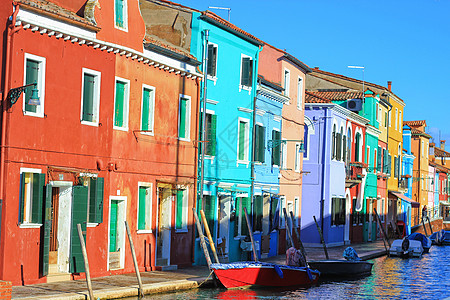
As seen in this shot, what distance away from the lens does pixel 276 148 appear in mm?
33531

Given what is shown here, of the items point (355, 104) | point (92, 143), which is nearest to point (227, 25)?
point (92, 143)

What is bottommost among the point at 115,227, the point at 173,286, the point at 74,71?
the point at 173,286

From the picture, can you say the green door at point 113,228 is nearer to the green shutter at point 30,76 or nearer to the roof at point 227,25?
the green shutter at point 30,76

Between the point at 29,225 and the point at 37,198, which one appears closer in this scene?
the point at 29,225

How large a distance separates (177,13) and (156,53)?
310 cm

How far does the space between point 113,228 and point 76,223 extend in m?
2.22

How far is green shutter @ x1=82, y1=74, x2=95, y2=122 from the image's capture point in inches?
821

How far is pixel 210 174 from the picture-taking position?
1079 inches

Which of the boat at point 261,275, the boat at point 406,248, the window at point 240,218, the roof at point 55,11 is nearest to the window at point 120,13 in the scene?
the roof at point 55,11

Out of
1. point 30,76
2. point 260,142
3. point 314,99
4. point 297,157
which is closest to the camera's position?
point 30,76

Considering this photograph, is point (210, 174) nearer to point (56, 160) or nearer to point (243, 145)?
point (243, 145)

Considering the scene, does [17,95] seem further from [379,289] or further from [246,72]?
[379,289]

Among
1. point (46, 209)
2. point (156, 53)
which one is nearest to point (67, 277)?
point (46, 209)

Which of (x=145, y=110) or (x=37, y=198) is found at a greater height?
(x=145, y=110)
